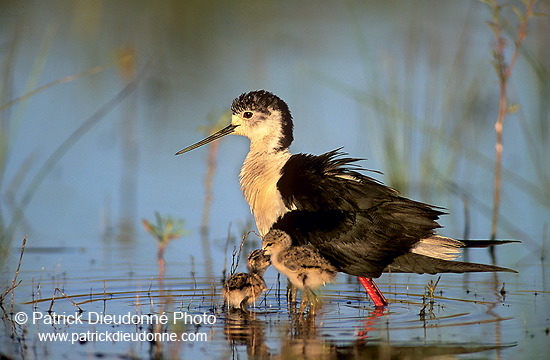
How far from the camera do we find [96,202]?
34.8 feet

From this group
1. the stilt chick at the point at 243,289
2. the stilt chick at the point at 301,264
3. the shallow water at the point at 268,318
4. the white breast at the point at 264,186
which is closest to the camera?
the shallow water at the point at 268,318

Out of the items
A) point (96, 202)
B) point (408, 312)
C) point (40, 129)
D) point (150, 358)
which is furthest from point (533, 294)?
point (40, 129)

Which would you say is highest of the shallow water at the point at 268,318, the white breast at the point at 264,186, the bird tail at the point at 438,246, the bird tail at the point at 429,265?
the white breast at the point at 264,186

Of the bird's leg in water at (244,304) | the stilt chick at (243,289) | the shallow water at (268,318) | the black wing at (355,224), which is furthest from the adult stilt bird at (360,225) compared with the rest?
the bird's leg in water at (244,304)

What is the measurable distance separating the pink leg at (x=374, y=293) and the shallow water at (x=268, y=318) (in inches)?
3.5

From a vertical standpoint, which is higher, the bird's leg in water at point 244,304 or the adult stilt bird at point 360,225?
the adult stilt bird at point 360,225

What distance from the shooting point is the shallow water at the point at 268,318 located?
5723 mm

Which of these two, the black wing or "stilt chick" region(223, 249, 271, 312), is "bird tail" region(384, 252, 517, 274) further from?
"stilt chick" region(223, 249, 271, 312)

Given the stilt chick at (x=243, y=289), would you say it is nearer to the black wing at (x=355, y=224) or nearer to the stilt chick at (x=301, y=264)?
the stilt chick at (x=301, y=264)

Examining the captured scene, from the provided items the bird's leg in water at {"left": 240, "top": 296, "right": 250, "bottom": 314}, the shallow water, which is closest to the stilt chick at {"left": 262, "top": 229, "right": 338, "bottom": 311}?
the shallow water

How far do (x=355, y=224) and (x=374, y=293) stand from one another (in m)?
0.54

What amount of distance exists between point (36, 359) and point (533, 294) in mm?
3791

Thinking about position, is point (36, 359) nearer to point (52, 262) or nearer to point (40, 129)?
point (52, 262)

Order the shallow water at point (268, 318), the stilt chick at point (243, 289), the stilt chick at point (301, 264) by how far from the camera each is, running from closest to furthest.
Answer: the shallow water at point (268, 318) < the stilt chick at point (243, 289) < the stilt chick at point (301, 264)
